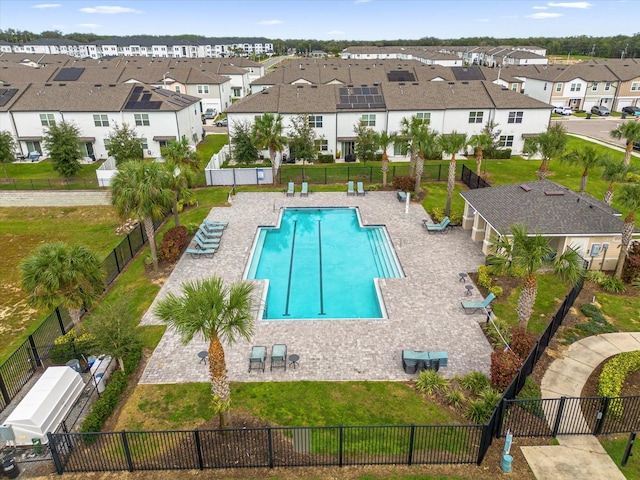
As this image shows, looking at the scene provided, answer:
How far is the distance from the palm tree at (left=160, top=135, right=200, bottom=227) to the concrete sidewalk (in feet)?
69.3

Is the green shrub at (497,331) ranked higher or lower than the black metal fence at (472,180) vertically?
lower

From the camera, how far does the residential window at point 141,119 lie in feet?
149

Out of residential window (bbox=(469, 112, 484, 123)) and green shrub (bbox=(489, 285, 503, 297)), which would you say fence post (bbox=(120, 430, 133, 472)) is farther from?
residential window (bbox=(469, 112, 484, 123))

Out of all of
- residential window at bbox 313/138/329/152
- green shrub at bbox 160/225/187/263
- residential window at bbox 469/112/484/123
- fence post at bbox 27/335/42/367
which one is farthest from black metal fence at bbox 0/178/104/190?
residential window at bbox 469/112/484/123

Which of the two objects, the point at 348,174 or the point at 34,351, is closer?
the point at 34,351

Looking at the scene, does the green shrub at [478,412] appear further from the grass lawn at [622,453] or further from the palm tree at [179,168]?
the palm tree at [179,168]

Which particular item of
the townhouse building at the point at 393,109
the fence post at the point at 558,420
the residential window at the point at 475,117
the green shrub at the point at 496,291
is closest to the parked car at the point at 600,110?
the townhouse building at the point at 393,109

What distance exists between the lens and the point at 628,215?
21.6 metres

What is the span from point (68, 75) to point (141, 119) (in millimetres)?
34747

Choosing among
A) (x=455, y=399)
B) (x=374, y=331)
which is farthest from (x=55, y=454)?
(x=455, y=399)

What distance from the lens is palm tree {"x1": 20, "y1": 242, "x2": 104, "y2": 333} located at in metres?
16.7

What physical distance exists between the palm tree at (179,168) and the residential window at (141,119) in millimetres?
17648

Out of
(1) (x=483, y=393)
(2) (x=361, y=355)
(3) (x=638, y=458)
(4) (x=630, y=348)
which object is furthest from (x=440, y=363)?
(4) (x=630, y=348)

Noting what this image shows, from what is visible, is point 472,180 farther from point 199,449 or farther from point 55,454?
point 55,454
